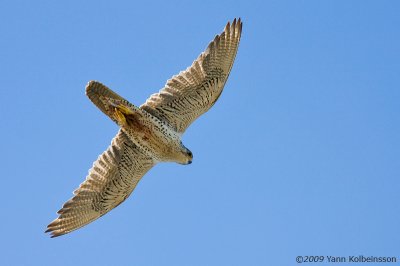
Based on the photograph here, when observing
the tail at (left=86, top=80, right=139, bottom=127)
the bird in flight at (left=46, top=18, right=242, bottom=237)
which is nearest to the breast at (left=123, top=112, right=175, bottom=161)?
A: the bird in flight at (left=46, top=18, right=242, bottom=237)

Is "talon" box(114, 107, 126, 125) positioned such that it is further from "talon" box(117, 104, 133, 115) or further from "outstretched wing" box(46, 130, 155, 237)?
"outstretched wing" box(46, 130, 155, 237)

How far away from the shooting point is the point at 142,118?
1005 centimetres

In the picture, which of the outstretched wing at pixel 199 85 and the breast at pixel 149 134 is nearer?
the breast at pixel 149 134

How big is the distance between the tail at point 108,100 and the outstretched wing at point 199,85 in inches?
19.4

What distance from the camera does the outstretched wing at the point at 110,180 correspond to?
1055 centimetres

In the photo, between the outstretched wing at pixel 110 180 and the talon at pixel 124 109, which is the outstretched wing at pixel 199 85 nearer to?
the talon at pixel 124 109

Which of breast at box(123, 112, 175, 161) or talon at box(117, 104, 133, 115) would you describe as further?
breast at box(123, 112, 175, 161)

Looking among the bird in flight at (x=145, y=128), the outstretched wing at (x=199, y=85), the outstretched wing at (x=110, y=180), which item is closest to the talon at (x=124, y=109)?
the bird in flight at (x=145, y=128)

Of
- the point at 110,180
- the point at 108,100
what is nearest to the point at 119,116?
the point at 108,100

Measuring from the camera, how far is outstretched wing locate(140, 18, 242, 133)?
10.2 metres

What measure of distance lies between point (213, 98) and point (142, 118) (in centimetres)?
129

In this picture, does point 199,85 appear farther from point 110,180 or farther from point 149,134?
point 110,180

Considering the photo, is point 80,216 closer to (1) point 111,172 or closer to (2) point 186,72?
(1) point 111,172

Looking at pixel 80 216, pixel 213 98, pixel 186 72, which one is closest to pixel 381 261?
pixel 213 98
